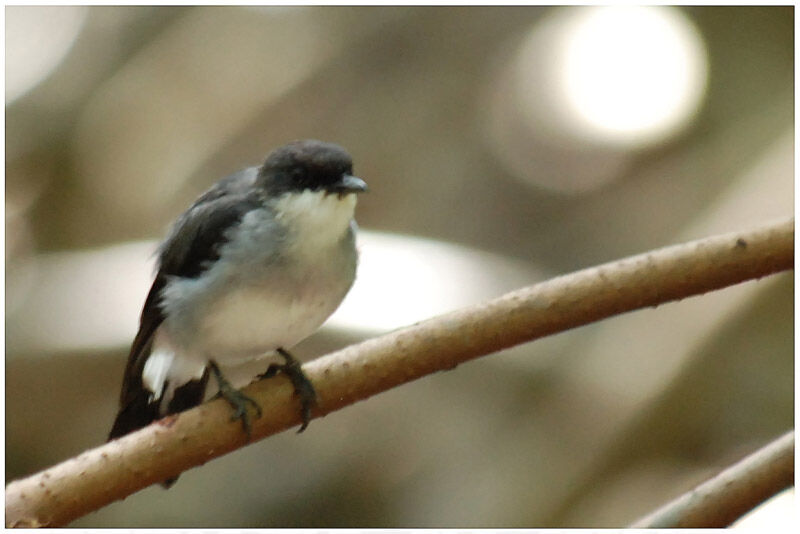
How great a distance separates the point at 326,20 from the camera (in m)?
1.89

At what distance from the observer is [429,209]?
2.06m

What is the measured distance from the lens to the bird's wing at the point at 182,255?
131 cm

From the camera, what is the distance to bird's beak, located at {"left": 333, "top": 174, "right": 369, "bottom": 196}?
124 centimetres

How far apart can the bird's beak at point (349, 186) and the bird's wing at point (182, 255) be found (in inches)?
5.0

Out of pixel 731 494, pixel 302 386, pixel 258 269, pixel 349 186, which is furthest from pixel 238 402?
pixel 731 494

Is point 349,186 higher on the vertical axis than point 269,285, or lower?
higher

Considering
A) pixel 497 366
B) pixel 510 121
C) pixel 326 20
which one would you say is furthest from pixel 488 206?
pixel 326 20

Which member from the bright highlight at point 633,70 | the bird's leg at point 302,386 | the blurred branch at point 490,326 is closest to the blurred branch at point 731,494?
the blurred branch at point 490,326

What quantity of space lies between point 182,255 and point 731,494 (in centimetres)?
81

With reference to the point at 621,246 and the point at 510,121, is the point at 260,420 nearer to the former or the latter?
the point at 510,121

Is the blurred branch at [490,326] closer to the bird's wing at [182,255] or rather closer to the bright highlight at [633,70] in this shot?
the bird's wing at [182,255]

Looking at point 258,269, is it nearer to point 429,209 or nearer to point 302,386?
point 302,386

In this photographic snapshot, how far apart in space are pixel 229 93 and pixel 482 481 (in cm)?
95

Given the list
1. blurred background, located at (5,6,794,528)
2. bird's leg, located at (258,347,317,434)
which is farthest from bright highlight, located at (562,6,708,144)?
bird's leg, located at (258,347,317,434)
